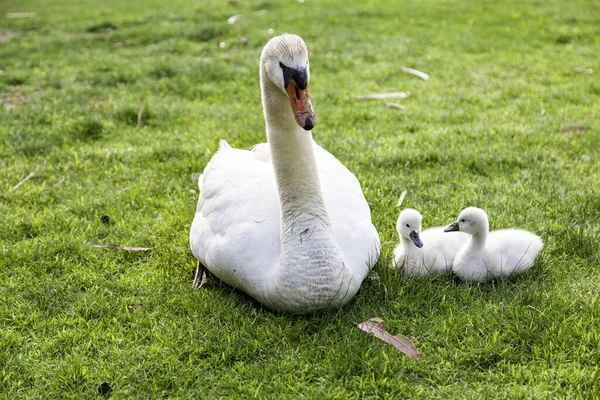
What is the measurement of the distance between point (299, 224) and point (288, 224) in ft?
0.27

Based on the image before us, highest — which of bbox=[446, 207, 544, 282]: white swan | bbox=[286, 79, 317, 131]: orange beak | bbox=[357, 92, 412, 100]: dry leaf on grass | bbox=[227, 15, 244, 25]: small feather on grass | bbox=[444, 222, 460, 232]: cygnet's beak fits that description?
bbox=[286, 79, 317, 131]: orange beak

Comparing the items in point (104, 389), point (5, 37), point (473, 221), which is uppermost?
point (5, 37)

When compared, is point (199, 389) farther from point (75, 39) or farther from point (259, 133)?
point (75, 39)

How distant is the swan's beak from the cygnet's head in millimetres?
1376

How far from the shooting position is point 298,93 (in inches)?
140

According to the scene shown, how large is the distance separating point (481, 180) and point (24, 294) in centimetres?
380

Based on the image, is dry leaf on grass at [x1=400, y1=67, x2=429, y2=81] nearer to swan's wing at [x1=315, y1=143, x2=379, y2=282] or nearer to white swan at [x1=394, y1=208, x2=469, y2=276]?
swan's wing at [x1=315, y1=143, x2=379, y2=282]

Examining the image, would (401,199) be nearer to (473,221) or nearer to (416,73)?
(473,221)

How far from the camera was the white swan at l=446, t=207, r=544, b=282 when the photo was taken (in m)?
4.27

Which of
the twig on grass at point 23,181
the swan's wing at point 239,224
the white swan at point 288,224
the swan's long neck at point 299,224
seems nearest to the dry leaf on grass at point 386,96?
the swan's wing at point 239,224

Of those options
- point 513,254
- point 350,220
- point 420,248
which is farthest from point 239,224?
point 513,254

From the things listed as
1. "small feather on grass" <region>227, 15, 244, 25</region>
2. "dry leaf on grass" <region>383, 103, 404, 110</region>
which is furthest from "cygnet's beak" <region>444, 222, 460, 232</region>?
"small feather on grass" <region>227, 15, 244, 25</region>

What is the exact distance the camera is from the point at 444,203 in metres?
5.52

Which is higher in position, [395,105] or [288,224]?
[288,224]
